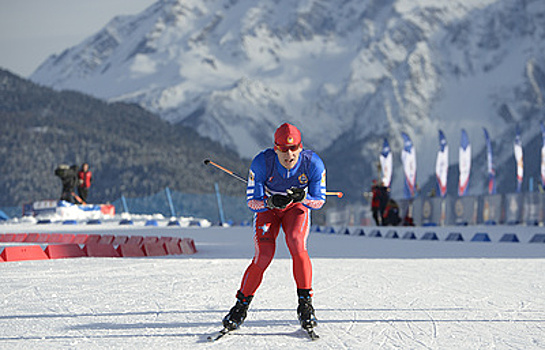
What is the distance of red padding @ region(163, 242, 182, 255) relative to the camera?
14085mm

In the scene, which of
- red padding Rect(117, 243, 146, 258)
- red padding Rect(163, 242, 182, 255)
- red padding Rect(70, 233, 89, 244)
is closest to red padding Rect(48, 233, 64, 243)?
red padding Rect(70, 233, 89, 244)

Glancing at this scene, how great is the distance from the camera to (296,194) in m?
5.68

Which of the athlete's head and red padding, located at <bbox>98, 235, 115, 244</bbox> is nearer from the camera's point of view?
the athlete's head

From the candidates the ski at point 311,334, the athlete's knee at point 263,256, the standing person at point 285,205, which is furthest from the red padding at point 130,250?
the ski at point 311,334

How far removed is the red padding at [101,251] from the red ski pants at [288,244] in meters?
7.59

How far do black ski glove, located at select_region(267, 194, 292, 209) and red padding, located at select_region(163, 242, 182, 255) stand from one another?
8714 mm

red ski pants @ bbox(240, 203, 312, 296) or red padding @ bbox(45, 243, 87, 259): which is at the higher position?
red ski pants @ bbox(240, 203, 312, 296)

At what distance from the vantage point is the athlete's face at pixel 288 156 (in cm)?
571

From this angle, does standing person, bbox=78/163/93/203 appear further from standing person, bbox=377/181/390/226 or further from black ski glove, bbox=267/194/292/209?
black ski glove, bbox=267/194/292/209

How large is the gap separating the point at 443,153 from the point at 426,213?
649 centimetres

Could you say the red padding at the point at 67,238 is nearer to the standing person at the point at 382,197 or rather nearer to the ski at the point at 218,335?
the standing person at the point at 382,197

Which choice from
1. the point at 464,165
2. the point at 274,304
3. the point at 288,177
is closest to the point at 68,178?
the point at 464,165

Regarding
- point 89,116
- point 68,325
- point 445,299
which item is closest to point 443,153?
point 445,299

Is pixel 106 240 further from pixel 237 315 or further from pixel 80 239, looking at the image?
pixel 237 315
